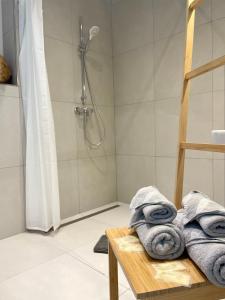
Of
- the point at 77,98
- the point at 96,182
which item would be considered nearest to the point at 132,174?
the point at 96,182

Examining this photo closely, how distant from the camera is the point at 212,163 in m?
1.79

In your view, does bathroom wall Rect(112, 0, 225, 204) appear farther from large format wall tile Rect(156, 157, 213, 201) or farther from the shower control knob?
the shower control knob

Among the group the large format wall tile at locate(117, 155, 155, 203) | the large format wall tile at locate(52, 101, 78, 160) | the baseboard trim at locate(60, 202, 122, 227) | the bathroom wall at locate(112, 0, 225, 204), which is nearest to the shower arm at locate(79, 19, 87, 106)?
the large format wall tile at locate(52, 101, 78, 160)

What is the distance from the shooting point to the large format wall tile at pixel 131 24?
209 centimetres

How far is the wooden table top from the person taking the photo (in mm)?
586

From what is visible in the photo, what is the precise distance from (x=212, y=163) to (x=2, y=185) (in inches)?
60.9

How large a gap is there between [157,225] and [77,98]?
159cm

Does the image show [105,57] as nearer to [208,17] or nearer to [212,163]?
[208,17]

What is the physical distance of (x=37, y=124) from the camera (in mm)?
1696

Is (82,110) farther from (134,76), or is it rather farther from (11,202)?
(11,202)

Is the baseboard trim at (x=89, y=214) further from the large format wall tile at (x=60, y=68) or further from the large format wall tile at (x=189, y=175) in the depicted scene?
the large format wall tile at (x=60, y=68)

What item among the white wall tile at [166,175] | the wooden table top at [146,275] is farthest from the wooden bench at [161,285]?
the white wall tile at [166,175]

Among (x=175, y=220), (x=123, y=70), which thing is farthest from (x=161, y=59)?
(x=175, y=220)

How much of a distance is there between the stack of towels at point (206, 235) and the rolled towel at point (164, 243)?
3cm
